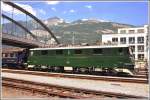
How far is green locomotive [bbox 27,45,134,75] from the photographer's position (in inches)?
809

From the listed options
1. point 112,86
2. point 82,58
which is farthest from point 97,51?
point 112,86

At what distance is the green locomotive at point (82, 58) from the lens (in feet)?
67.4

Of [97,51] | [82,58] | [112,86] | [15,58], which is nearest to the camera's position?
[112,86]

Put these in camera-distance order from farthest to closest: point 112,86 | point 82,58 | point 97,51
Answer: point 82,58, point 97,51, point 112,86

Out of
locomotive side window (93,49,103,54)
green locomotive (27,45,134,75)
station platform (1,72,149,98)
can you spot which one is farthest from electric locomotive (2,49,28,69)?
station platform (1,72,149,98)

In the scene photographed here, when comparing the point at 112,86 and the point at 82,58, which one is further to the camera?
the point at 82,58

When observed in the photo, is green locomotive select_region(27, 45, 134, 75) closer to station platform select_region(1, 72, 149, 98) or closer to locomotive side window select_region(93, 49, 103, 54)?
locomotive side window select_region(93, 49, 103, 54)

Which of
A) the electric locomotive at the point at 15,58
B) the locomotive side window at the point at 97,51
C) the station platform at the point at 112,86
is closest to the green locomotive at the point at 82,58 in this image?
the locomotive side window at the point at 97,51

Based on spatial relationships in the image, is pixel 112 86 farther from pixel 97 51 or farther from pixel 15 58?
pixel 15 58

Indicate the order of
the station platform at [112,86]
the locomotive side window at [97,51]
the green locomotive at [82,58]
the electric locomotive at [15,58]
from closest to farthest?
the station platform at [112,86] < the green locomotive at [82,58] < the locomotive side window at [97,51] < the electric locomotive at [15,58]

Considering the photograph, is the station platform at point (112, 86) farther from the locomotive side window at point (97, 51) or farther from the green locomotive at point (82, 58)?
the locomotive side window at point (97, 51)

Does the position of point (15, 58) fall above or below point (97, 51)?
below

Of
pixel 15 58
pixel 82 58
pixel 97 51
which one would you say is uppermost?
pixel 97 51

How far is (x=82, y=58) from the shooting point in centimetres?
2239
